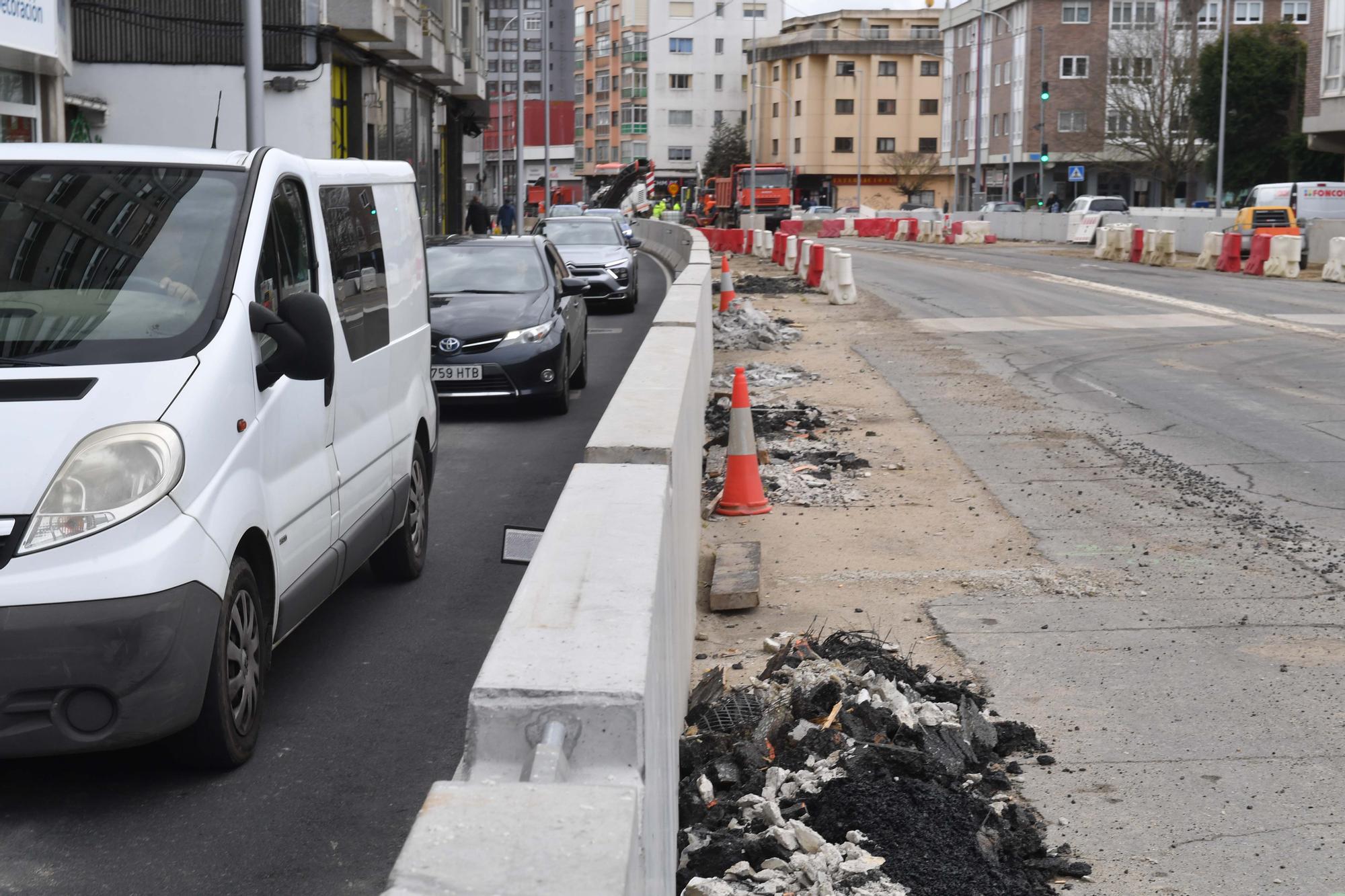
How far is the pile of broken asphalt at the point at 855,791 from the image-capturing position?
13.0ft

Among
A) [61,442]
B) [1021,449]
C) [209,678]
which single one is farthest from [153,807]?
[1021,449]

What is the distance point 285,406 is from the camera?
18.2 feet

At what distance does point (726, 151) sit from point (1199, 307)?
105918mm

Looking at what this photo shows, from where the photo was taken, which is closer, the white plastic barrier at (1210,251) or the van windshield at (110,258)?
the van windshield at (110,258)

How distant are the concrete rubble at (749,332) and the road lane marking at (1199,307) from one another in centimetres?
635

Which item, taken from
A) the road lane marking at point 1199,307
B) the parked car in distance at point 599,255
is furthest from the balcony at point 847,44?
the parked car in distance at point 599,255

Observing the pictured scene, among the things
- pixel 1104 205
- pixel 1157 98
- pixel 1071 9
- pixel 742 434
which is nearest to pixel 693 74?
pixel 1071 9

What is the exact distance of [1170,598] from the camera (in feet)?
23.9

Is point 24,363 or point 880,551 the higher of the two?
point 24,363

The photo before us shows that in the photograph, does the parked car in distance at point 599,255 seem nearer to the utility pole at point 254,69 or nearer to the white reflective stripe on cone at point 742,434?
the utility pole at point 254,69

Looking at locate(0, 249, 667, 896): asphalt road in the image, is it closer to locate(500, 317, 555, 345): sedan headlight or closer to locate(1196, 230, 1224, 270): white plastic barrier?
locate(500, 317, 555, 345): sedan headlight

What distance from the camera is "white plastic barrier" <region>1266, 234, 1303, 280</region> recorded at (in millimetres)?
32781

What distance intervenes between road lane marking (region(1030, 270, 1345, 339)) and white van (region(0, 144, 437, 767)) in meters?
16.3

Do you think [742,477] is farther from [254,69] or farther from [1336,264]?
[1336,264]
